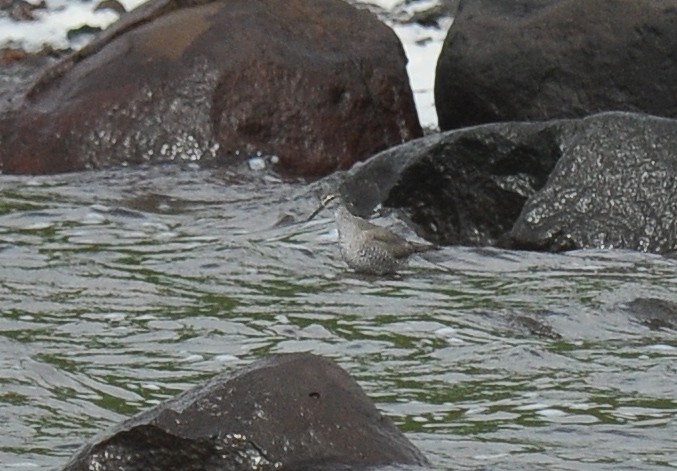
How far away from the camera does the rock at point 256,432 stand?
509cm

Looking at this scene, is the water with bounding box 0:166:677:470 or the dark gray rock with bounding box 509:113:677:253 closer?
the water with bounding box 0:166:677:470

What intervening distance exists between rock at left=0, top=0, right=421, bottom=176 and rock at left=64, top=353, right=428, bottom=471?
769cm

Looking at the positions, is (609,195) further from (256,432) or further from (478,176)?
(256,432)

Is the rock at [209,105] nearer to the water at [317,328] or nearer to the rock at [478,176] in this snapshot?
the water at [317,328]

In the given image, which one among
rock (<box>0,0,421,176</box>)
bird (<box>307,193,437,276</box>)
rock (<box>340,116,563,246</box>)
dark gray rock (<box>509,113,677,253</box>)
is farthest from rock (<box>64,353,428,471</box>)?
rock (<box>0,0,421,176</box>)

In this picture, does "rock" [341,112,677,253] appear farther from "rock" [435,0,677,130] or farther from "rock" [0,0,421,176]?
"rock" [0,0,421,176]

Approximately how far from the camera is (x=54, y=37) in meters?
18.6

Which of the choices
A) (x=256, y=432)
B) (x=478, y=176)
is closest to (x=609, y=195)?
(x=478, y=176)

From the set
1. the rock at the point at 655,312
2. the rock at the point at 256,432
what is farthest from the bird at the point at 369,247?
the rock at the point at 256,432

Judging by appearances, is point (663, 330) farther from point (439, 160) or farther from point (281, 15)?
point (281, 15)

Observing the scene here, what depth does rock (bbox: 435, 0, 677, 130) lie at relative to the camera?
12.4 m

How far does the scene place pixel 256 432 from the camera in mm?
5121

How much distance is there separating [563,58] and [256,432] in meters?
7.85

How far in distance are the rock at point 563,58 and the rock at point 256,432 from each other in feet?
24.8
